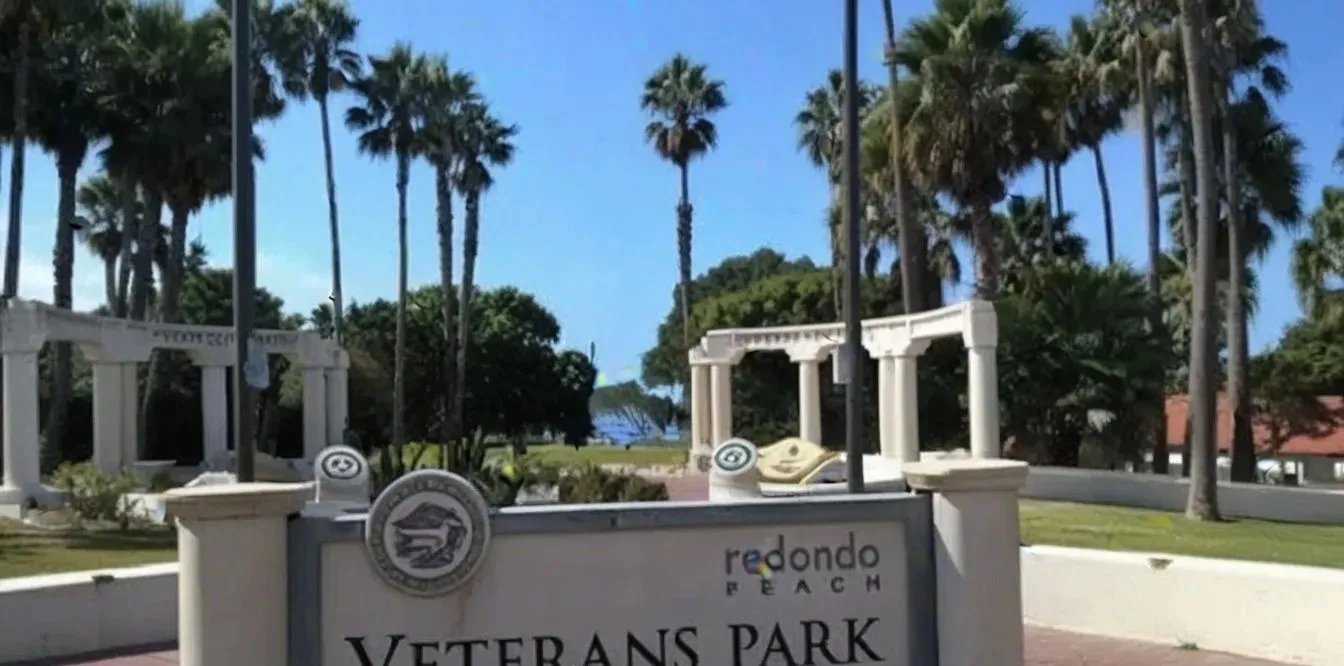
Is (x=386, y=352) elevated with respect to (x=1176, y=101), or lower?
lower

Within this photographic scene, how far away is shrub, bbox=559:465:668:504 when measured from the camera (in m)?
16.6

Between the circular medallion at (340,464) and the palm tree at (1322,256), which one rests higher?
the palm tree at (1322,256)

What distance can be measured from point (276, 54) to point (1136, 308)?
25.9 meters

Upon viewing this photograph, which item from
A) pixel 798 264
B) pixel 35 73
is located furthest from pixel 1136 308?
pixel 798 264

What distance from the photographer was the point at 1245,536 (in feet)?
64.1

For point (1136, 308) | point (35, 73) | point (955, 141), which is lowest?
point (1136, 308)

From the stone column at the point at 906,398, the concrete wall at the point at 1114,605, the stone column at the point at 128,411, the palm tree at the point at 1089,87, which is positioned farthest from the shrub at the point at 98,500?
the palm tree at the point at 1089,87

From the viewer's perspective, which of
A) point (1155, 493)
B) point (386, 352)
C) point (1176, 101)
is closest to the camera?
point (1155, 493)

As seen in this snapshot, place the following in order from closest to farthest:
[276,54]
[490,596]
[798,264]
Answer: [490,596]
[276,54]
[798,264]

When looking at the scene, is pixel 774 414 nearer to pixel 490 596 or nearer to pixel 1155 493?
pixel 1155 493

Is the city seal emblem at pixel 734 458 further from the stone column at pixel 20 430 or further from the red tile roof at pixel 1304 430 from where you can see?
the red tile roof at pixel 1304 430

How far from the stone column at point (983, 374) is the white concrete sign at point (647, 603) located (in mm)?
17330

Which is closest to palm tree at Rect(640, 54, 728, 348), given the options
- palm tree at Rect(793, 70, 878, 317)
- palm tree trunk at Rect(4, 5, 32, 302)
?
palm tree at Rect(793, 70, 878, 317)

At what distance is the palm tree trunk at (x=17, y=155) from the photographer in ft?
90.8
